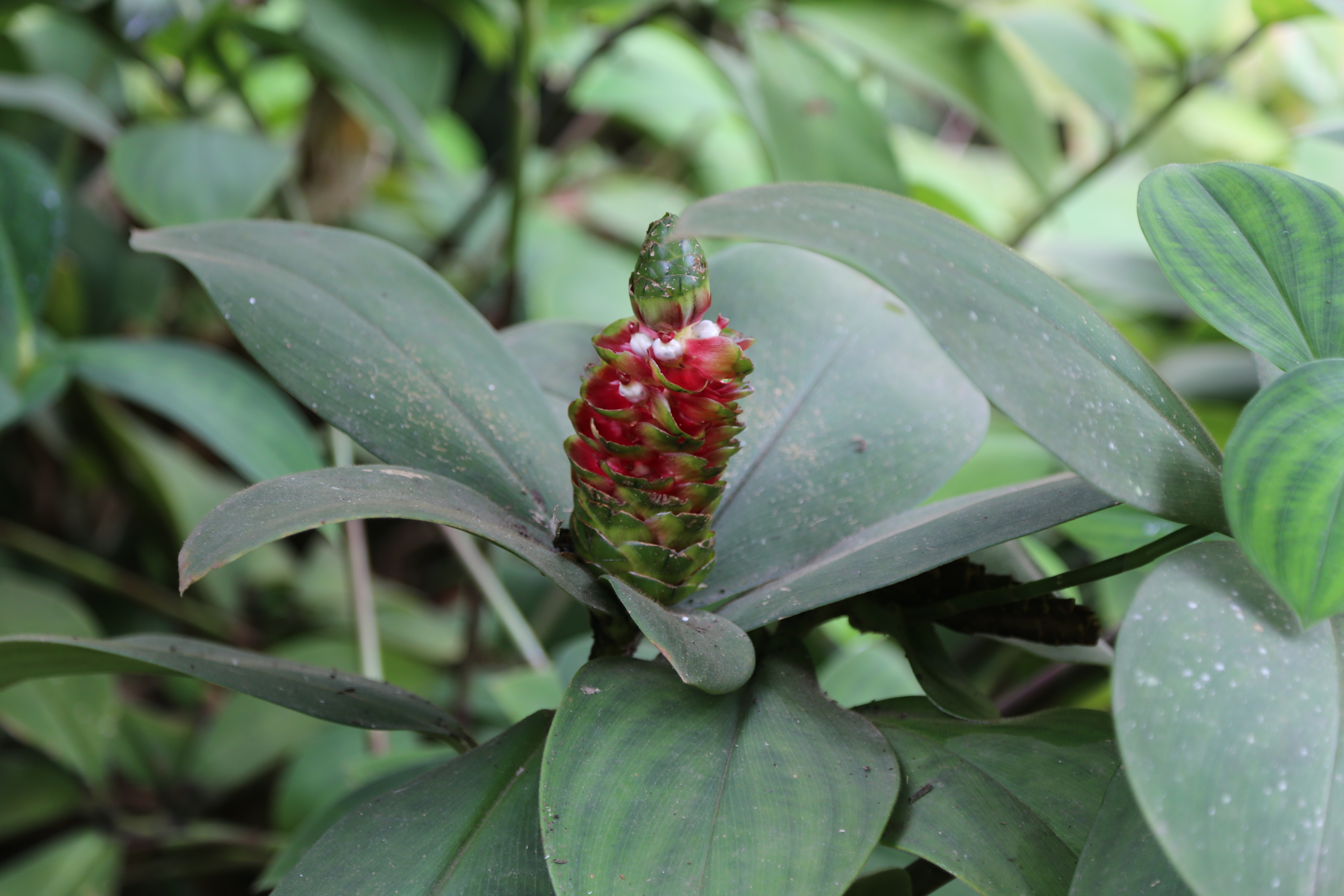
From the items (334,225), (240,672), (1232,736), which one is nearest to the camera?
(1232,736)

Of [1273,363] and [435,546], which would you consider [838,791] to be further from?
[435,546]

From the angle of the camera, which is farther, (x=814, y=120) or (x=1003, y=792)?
(x=814, y=120)

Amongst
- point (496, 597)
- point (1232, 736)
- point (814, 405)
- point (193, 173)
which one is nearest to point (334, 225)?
point (193, 173)

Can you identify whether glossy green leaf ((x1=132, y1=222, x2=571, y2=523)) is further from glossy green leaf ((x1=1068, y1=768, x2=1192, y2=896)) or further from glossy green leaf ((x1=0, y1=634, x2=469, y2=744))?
glossy green leaf ((x1=1068, y1=768, x2=1192, y2=896))

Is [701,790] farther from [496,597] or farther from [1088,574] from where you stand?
[496,597]

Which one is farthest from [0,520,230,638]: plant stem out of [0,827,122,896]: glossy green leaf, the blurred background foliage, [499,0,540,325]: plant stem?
[499,0,540,325]: plant stem

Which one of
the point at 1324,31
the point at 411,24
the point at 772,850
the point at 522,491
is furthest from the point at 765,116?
the point at 1324,31

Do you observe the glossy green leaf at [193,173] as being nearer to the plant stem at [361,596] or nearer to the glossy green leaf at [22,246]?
the glossy green leaf at [22,246]
